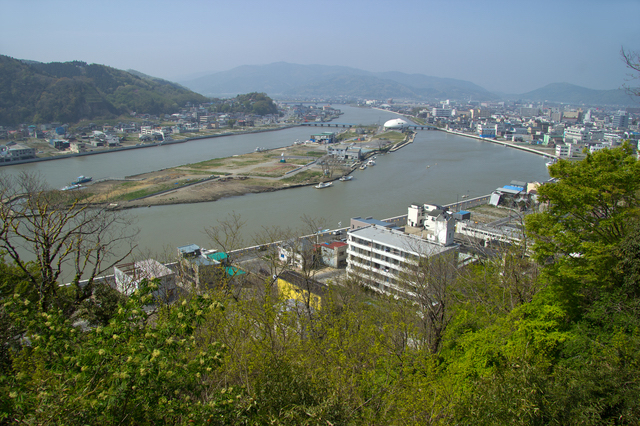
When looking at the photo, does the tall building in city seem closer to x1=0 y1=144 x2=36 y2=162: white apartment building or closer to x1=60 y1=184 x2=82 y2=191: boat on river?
x1=60 y1=184 x2=82 y2=191: boat on river

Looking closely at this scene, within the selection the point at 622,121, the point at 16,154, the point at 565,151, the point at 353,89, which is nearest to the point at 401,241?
the point at 16,154

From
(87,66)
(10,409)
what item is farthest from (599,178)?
(87,66)

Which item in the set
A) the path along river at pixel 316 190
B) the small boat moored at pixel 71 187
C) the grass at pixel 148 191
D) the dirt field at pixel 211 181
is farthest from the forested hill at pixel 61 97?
the grass at pixel 148 191

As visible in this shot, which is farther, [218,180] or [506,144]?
[506,144]

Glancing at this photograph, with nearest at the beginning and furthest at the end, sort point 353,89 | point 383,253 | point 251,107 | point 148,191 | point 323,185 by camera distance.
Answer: point 383,253 → point 148,191 → point 323,185 → point 251,107 → point 353,89

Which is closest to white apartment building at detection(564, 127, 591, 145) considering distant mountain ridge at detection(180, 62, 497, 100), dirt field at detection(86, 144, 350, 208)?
dirt field at detection(86, 144, 350, 208)

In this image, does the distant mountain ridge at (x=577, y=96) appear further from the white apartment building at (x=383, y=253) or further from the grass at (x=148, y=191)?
the white apartment building at (x=383, y=253)

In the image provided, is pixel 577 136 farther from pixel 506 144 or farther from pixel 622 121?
pixel 622 121
